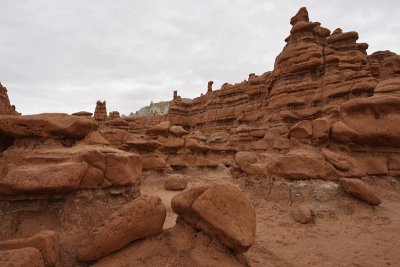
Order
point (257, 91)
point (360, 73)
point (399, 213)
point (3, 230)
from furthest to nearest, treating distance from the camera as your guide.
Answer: point (257, 91), point (360, 73), point (399, 213), point (3, 230)

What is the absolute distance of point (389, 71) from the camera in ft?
66.4

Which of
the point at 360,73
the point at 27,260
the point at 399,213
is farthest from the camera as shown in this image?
the point at 360,73

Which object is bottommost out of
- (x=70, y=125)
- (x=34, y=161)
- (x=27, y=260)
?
(x=27, y=260)

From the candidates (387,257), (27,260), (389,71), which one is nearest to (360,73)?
(389,71)

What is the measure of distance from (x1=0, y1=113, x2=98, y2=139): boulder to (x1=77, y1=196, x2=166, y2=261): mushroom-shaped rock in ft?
8.84

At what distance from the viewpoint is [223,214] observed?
159 inches

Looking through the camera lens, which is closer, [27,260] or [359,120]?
[27,260]

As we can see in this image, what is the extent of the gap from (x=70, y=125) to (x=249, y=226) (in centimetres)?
436

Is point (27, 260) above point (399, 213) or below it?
above

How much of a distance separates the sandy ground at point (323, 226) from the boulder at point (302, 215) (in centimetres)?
13

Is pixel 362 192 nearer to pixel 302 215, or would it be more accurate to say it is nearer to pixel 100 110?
pixel 302 215

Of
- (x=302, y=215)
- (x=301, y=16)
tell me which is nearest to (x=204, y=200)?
(x=302, y=215)

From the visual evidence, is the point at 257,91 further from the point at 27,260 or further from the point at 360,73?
the point at 27,260

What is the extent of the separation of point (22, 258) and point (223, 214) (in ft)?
8.62
